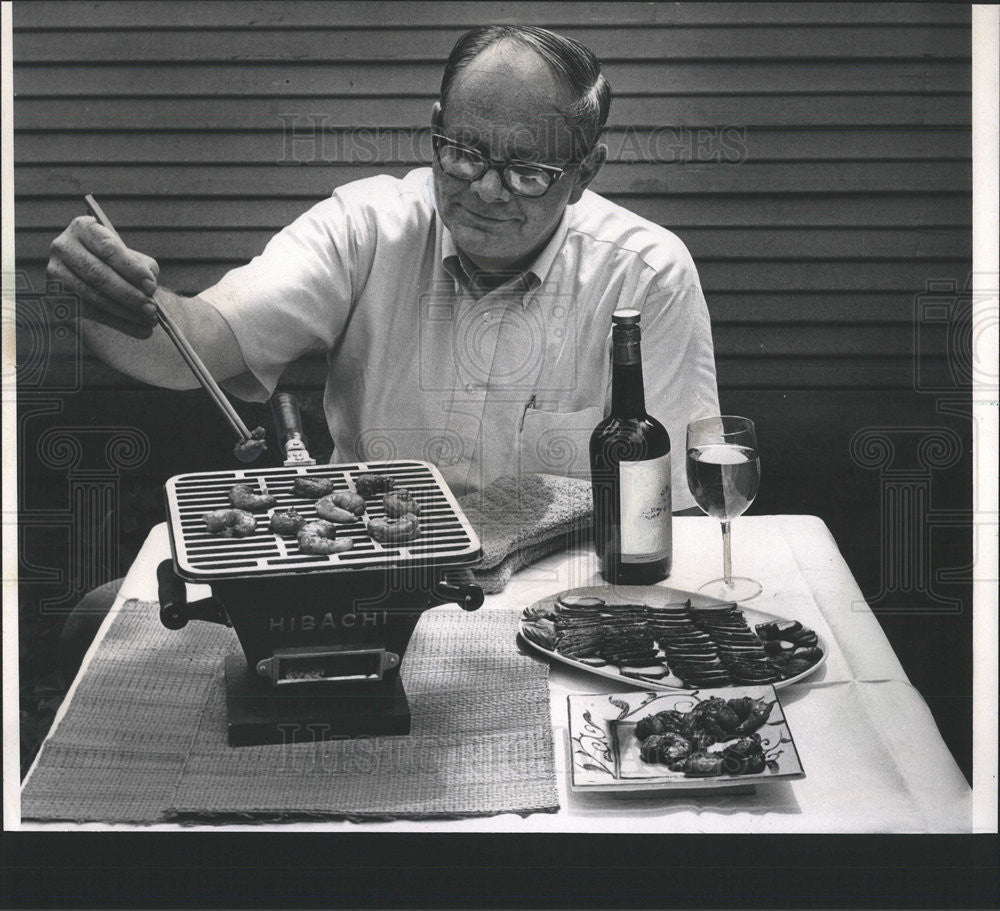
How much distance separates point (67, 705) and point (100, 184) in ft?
2.97

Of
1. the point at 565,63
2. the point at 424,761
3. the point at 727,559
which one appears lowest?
the point at 424,761

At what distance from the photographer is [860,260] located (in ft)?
6.35

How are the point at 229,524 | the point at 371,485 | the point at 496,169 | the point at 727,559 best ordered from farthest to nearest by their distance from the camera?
the point at 496,169 → the point at 727,559 → the point at 371,485 → the point at 229,524

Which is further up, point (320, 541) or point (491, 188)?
point (491, 188)

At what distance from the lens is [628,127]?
1.90m

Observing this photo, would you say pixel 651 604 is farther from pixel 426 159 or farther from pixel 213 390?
pixel 426 159

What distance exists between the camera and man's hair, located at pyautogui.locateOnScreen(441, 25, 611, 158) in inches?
69.7

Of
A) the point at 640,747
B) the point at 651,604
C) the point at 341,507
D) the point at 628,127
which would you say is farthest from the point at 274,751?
the point at 628,127

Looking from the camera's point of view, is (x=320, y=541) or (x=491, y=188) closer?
(x=320, y=541)

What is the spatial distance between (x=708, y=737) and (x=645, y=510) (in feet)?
1.24

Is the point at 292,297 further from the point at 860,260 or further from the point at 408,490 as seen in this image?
the point at 860,260

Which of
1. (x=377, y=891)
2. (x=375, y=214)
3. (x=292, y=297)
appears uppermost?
(x=375, y=214)

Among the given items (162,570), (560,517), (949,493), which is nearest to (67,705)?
(162,570)

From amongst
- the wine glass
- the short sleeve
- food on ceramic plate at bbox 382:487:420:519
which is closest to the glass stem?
the wine glass
